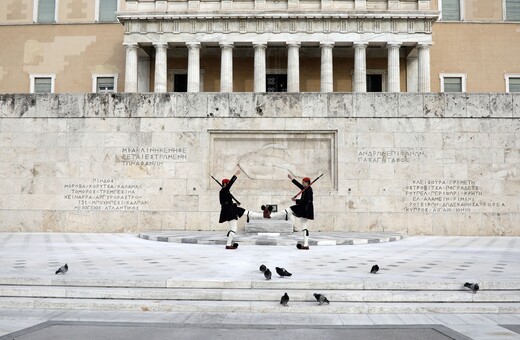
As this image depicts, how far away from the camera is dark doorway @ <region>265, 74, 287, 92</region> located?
158ft

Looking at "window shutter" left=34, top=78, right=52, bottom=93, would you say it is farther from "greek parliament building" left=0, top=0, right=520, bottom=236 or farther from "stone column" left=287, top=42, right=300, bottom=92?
"greek parliament building" left=0, top=0, right=520, bottom=236

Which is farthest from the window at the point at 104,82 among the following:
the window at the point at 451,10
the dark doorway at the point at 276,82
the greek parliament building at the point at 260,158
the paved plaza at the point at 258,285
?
the paved plaza at the point at 258,285

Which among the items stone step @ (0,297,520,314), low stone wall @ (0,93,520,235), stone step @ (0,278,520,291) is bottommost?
stone step @ (0,297,520,314)

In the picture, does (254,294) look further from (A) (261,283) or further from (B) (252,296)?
→ (A) (261,283)

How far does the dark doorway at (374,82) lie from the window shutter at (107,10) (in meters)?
26.1

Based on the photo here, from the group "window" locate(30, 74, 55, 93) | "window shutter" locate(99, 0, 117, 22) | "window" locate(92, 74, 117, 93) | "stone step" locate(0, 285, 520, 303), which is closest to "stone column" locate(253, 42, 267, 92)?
"window" locate(92, 74, 117, 93)

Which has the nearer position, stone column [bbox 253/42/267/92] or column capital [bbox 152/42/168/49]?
stone column [bbox 253/42/267/92]

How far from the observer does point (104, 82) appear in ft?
162

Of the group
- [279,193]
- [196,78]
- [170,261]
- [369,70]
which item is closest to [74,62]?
[196,78]

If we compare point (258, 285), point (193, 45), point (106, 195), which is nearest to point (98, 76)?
point (193, 45)

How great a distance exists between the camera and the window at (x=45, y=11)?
50.0 metres

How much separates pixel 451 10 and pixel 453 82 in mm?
7396

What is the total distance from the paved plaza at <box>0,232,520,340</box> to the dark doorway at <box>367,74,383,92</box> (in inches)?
1450

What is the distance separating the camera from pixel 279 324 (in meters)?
6.77
